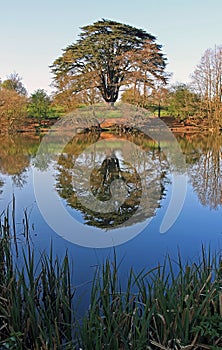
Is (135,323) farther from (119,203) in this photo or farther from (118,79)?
(118,79)

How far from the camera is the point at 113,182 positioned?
8.16m

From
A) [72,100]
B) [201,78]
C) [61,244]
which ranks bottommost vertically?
[61,244]

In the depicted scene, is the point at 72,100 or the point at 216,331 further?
the point at 72,100

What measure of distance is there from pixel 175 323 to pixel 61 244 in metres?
2.57

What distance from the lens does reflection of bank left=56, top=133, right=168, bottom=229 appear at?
18.8 feet

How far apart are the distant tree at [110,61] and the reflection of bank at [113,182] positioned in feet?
30.5

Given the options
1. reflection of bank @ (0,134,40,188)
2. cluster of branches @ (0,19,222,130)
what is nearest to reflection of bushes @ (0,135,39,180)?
reflection of bank @ (0,134,40,188)

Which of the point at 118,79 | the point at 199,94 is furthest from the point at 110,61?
the point at 199,94

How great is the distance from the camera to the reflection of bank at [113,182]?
573 centimetres

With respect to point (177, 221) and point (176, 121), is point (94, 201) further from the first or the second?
point (176, 121)

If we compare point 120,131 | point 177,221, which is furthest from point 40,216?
point 120,131

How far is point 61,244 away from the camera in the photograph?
4363 mm

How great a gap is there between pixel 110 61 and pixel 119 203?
17459mm

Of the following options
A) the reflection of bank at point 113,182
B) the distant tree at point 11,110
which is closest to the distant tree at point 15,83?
the distant tree at point 11,110
